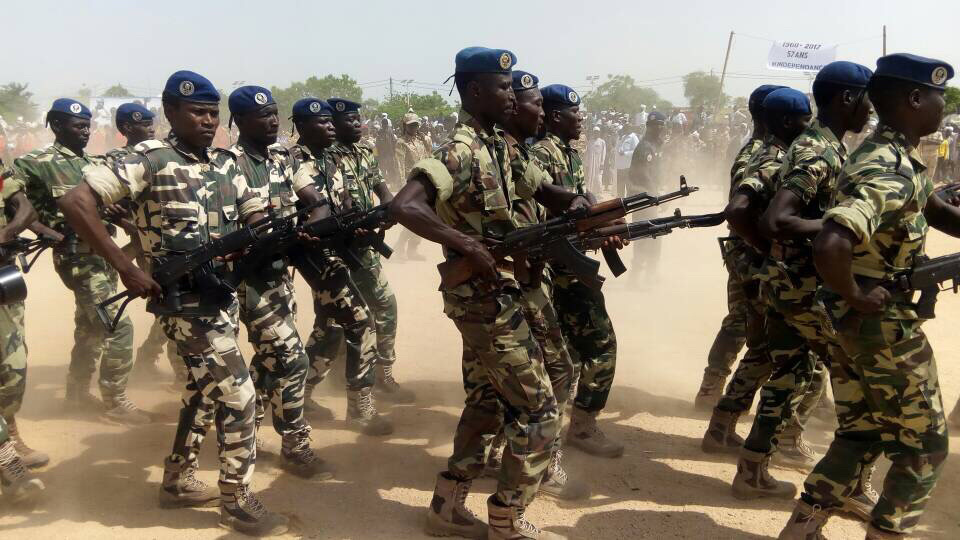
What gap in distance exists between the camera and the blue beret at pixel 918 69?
3080 millimetres

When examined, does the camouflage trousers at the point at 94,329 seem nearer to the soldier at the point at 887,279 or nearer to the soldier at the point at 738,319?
the soldier at the point at 738,319

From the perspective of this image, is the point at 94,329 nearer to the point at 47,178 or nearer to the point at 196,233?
the point at 47,178

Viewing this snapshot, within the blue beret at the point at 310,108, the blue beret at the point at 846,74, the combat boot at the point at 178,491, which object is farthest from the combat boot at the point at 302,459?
the blue beret at the point at 846,74

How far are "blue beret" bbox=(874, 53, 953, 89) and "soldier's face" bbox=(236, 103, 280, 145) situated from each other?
11.6 ft

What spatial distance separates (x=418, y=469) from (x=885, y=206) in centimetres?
324

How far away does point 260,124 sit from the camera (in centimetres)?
495

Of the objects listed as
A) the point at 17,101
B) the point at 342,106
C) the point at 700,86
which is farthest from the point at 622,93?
the point at 342,106

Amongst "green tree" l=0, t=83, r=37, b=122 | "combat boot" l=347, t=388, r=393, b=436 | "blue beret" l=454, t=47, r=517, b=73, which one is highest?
"green tree" l=0, t=83, r=37, b=122

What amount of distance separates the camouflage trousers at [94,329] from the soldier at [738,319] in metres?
4.47

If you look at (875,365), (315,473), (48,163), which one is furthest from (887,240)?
(48,163)

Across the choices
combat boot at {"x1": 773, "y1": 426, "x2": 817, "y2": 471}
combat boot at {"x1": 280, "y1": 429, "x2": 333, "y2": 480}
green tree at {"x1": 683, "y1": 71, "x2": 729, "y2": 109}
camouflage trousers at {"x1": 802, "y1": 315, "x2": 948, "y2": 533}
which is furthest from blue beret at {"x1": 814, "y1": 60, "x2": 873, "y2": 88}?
green tree at {"x1": 683, "y1": 71, "x2": 729, "y2": 109}

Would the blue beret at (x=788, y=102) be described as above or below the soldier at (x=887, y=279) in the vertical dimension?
above

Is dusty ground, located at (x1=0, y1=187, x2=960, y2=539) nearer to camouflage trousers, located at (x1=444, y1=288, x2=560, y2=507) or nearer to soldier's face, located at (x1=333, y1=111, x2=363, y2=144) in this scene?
camouflage trousers, located at (x1=444, y1=288, x2=560, y2=507)

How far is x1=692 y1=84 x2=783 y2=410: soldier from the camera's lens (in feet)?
15.6
